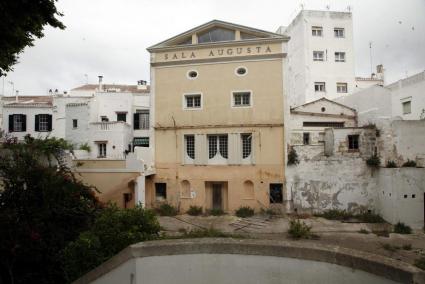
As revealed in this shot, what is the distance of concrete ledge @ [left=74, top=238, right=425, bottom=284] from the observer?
3584 mm

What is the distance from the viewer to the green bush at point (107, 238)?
6.37 meters

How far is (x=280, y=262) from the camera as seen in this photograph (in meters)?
4.35

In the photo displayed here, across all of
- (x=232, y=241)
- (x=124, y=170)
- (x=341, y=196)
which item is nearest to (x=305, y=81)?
(x=341, y=196)

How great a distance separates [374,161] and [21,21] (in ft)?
58.2

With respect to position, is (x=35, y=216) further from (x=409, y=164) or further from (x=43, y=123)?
(x=43, y=123)

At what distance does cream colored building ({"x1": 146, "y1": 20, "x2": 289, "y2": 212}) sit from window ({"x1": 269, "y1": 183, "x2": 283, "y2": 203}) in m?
0.06

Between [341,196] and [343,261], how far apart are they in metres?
14.9

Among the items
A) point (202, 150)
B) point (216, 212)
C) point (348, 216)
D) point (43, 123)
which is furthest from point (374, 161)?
point (43, 123)

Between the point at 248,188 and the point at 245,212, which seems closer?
the point at 245,212

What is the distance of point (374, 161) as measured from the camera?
55.9 feet

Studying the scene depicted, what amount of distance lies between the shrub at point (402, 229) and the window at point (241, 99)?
425 inches

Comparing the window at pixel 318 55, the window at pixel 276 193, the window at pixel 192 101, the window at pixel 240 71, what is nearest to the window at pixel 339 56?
the window at pixel 318 55

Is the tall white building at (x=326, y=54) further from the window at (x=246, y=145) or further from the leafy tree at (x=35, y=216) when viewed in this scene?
the leafy tree at (x=35, y=216)

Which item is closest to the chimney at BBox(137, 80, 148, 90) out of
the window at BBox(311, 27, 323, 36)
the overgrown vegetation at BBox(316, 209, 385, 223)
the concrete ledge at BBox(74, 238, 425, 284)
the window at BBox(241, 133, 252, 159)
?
the window at BBox(241, 133, 252, 159)
